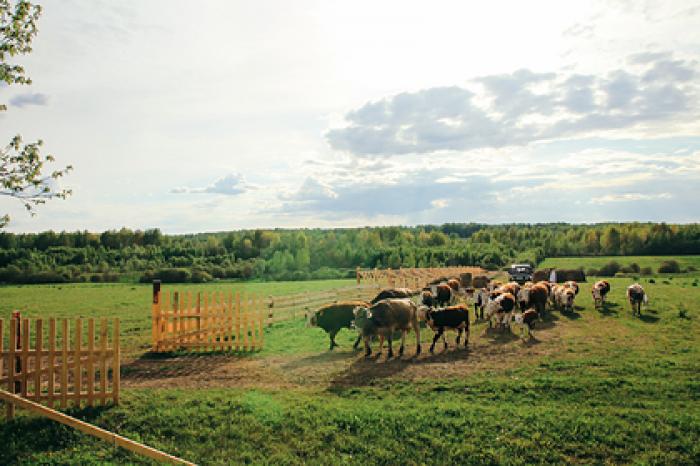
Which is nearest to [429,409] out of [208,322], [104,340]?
[104,340]

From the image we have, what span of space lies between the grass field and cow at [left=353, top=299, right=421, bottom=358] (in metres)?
0.70

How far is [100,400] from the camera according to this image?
9.36m

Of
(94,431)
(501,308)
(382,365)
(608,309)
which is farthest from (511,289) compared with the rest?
(94,431)

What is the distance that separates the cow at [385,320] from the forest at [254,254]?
5585 centimetres

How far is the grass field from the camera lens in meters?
7.65

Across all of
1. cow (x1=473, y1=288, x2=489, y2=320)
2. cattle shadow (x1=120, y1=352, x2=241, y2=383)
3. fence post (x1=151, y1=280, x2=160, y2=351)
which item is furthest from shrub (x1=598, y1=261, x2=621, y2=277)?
fence post (x1=151, y1=280, x2=160, y2=351)

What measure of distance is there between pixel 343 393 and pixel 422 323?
375 inches

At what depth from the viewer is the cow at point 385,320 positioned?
13.8 meters

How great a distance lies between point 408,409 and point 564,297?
575 inches

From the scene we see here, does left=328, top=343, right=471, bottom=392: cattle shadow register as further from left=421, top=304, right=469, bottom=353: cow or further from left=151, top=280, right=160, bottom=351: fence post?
left=151, top=280, right=160, bottom=351: fence post

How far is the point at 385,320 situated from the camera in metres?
13.9

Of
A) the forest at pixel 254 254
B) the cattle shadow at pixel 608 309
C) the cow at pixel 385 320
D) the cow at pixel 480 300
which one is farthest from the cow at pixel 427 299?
the forest at pixel 254 254

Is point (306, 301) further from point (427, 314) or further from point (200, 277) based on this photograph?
point (200, 277)

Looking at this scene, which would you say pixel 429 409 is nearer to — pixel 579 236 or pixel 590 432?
pixel 590 432
